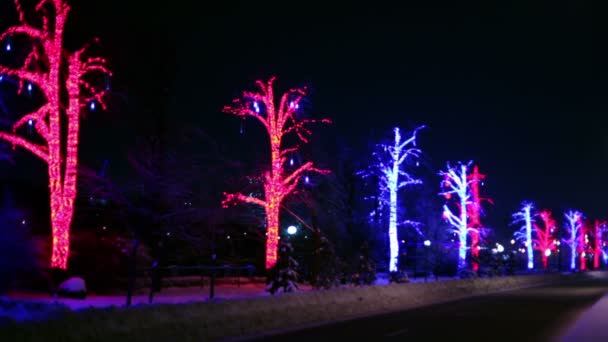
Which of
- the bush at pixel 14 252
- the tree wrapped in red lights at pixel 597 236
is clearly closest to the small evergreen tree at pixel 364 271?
the bush at pixel 14 252

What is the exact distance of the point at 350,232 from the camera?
52312mm

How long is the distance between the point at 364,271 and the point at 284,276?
7498mm

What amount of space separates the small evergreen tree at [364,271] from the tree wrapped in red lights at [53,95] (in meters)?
13.9

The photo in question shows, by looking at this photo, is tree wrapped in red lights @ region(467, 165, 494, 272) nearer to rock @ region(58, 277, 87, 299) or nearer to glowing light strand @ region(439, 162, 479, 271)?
glowing light strand @ region(439, 162, 479, 271)

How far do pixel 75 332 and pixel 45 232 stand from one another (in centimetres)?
1563

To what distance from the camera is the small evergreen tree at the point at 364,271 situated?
31.4 meters

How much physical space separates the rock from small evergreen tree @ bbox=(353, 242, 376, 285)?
46.2 ft

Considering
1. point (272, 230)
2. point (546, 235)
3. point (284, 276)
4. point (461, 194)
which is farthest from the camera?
point (546, 235)

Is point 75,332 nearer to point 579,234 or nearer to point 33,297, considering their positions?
point 33,297

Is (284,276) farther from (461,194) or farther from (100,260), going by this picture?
(461,194)

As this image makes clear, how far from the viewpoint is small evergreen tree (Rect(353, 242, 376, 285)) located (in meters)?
31.4

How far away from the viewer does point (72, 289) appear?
20188mm

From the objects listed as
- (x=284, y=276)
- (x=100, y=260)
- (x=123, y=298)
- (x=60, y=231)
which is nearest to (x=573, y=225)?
(x=284, y=276)

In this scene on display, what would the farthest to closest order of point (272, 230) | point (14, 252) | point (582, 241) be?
point (582, 241), point (272, 230), point (14, 252)
